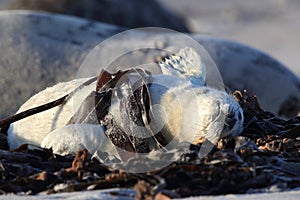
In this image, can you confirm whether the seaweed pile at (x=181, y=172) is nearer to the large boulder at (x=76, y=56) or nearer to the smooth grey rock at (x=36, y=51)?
the smooth grey rock at (x=36, y=51)

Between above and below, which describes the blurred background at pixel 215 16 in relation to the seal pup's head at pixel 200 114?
above

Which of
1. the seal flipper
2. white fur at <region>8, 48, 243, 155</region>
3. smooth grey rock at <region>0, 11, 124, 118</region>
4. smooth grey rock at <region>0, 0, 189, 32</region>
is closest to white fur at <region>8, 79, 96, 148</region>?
white fur at <region>8, 48, 243, 155</region>

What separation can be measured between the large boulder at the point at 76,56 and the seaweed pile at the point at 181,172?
135 inches

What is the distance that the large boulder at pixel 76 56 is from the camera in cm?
641

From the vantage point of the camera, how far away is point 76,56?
6887mm

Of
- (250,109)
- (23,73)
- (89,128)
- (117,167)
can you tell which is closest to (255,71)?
(23,73)

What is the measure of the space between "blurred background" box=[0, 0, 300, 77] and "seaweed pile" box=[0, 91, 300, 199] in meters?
7.07

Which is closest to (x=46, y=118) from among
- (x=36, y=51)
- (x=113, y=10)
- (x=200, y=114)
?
(x=200, y=114)

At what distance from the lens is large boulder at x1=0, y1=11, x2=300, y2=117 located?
641cm

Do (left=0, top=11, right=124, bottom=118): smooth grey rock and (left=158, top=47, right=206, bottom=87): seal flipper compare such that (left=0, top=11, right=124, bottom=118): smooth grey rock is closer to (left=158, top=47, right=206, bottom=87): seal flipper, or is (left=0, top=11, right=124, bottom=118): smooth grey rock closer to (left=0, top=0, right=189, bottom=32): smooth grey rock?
(left=0, top=0, right=189, bottom=32): smooth grey rock

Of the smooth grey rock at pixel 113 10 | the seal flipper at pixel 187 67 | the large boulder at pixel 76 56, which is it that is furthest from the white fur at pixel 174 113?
the smooth grey rock at pixel 113 10

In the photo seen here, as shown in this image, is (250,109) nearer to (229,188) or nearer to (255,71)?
(229,188)

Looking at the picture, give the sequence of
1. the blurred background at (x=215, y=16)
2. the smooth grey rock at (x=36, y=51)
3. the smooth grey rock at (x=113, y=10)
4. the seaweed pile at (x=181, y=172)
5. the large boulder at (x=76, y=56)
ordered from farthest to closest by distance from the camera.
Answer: the blurred background at (x=215, y=16)
the smooth grey rock at (x=113, y=10)
the large boulder at (x=76, y=56)
the smooth grey rock at (x=36, y=51)
the seaweed pile at (x=181, y=172)

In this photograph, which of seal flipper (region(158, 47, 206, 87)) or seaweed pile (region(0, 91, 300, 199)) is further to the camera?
seal flipper (region(158, 47, 206, 87))
